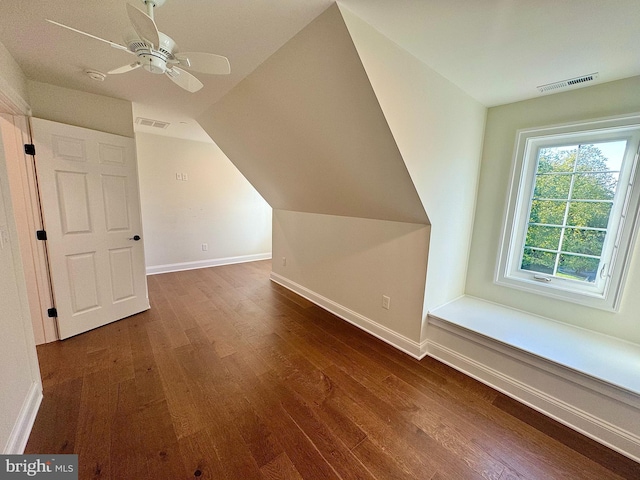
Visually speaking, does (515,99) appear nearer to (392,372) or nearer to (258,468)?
(392,372)

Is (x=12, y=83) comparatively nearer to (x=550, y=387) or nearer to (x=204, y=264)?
(x=204, y=264)

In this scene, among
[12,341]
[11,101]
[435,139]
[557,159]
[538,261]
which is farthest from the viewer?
[538,261]

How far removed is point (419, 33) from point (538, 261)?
85.4 inches

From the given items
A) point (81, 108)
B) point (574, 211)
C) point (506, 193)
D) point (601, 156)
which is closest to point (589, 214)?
point (574, 211)

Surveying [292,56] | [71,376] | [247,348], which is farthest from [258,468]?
[292,56]

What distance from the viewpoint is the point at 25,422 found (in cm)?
142

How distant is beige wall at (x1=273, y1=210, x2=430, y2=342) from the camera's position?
7.39 ft

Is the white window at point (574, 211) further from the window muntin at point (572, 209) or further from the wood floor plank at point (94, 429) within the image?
the wood floor plank at point (94, 429)

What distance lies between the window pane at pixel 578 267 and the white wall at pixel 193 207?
15.4ft

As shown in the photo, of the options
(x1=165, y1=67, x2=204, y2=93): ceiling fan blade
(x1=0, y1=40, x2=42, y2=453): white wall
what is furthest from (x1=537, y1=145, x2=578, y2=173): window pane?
(x1=0, y1=40, x2=42, y2=453): white wall

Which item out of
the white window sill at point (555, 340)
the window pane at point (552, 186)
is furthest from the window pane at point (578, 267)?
the window pane at point (552, 186)

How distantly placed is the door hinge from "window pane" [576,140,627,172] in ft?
14.7

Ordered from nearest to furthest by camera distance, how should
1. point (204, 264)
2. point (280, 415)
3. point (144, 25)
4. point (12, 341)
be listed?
point (144, 25) < point (12, 341) < point (280, 415) < point (204, 264)

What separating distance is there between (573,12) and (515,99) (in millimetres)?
1120
